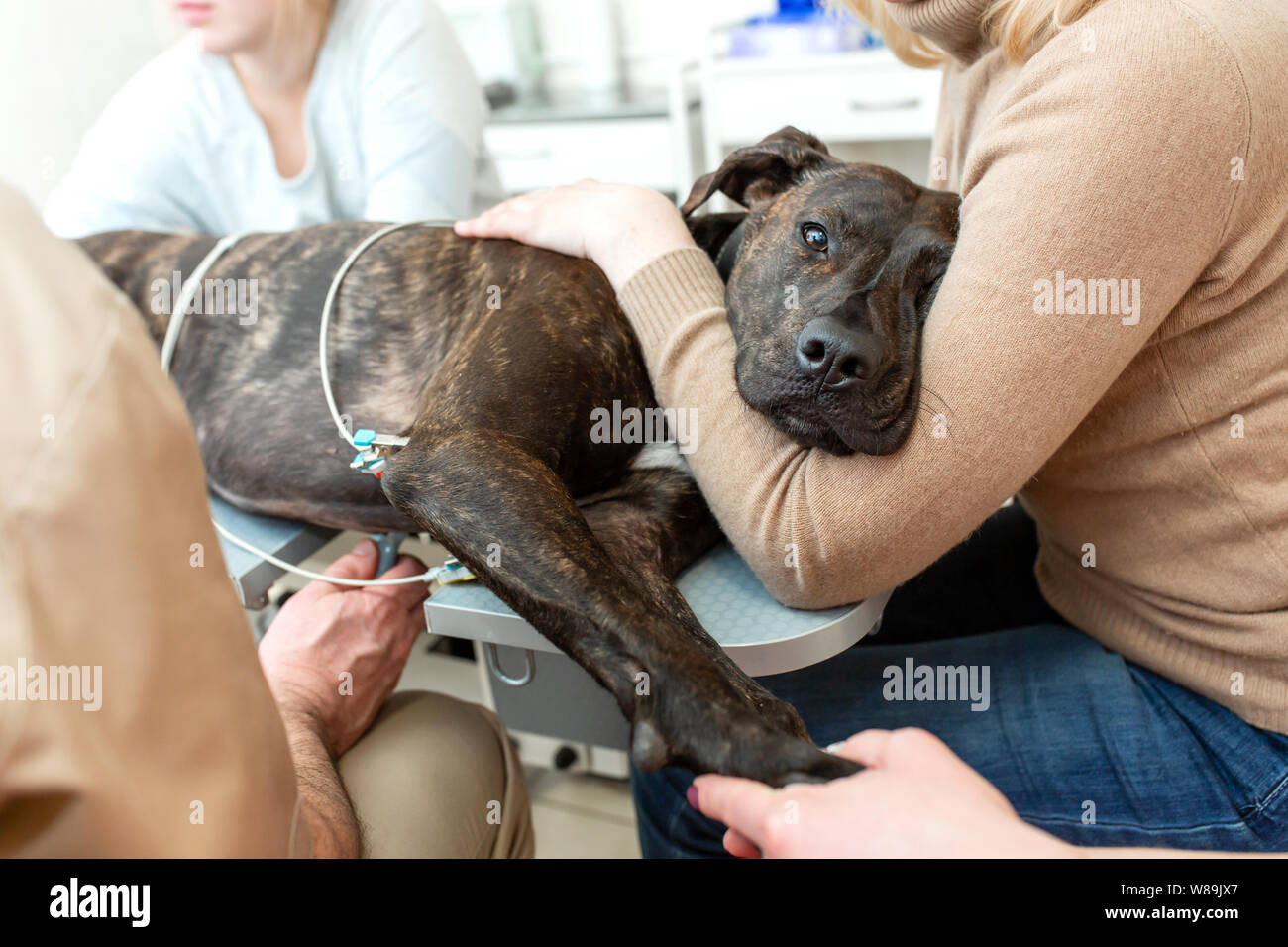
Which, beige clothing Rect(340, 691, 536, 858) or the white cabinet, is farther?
the white cabinet

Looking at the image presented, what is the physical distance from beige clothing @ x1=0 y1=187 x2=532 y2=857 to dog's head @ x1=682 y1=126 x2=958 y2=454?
2.37 ft

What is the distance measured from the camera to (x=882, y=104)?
310 cm

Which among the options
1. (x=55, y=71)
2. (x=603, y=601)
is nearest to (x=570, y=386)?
(x=603, y=601)

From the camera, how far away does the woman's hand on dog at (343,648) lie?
1.29 m

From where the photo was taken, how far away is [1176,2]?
3.07 feet

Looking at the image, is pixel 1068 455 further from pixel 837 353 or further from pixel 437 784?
pixel 437 784

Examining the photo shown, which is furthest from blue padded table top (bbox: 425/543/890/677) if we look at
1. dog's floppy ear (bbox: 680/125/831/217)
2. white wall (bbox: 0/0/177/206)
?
white wall (bbox: 0/0/177/206)

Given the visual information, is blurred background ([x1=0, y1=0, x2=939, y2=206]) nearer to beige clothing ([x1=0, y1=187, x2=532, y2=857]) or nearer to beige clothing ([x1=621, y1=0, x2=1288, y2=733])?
beige clothing ([x1=621, y1=0, x2=1288, y2=733])

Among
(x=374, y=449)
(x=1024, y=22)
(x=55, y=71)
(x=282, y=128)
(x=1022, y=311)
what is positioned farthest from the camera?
(x=55, y=71)

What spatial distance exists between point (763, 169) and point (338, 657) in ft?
3.27

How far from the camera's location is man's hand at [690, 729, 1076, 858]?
2.23ft
